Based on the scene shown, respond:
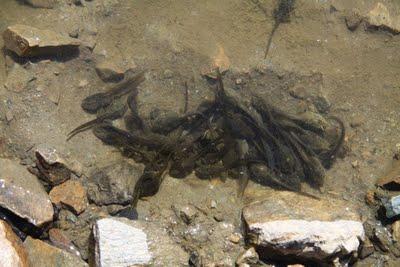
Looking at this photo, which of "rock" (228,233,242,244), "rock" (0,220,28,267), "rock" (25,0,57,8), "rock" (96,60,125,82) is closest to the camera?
"rock" (0,220,28,267)

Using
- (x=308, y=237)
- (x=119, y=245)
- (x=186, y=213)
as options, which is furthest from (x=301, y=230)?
(x=119, y=245)

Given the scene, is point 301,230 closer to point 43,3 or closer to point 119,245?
point 119,245

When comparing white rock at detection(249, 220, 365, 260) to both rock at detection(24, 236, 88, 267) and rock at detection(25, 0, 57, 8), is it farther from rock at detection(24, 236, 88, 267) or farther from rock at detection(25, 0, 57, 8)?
rock at detection(25, 0, 57, 8)

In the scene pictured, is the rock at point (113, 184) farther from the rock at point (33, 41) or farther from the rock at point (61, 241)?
the rock at point (33, 41)

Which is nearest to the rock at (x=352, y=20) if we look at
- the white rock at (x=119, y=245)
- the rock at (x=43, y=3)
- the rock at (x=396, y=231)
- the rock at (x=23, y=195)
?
the rock at (x=396, y=231)

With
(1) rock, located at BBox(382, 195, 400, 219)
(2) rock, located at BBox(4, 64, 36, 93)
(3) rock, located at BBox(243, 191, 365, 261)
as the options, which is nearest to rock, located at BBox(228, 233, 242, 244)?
(3) rock, located at BBox(243, 191, 365, 261)

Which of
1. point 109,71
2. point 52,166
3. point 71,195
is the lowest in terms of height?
point 71,195
